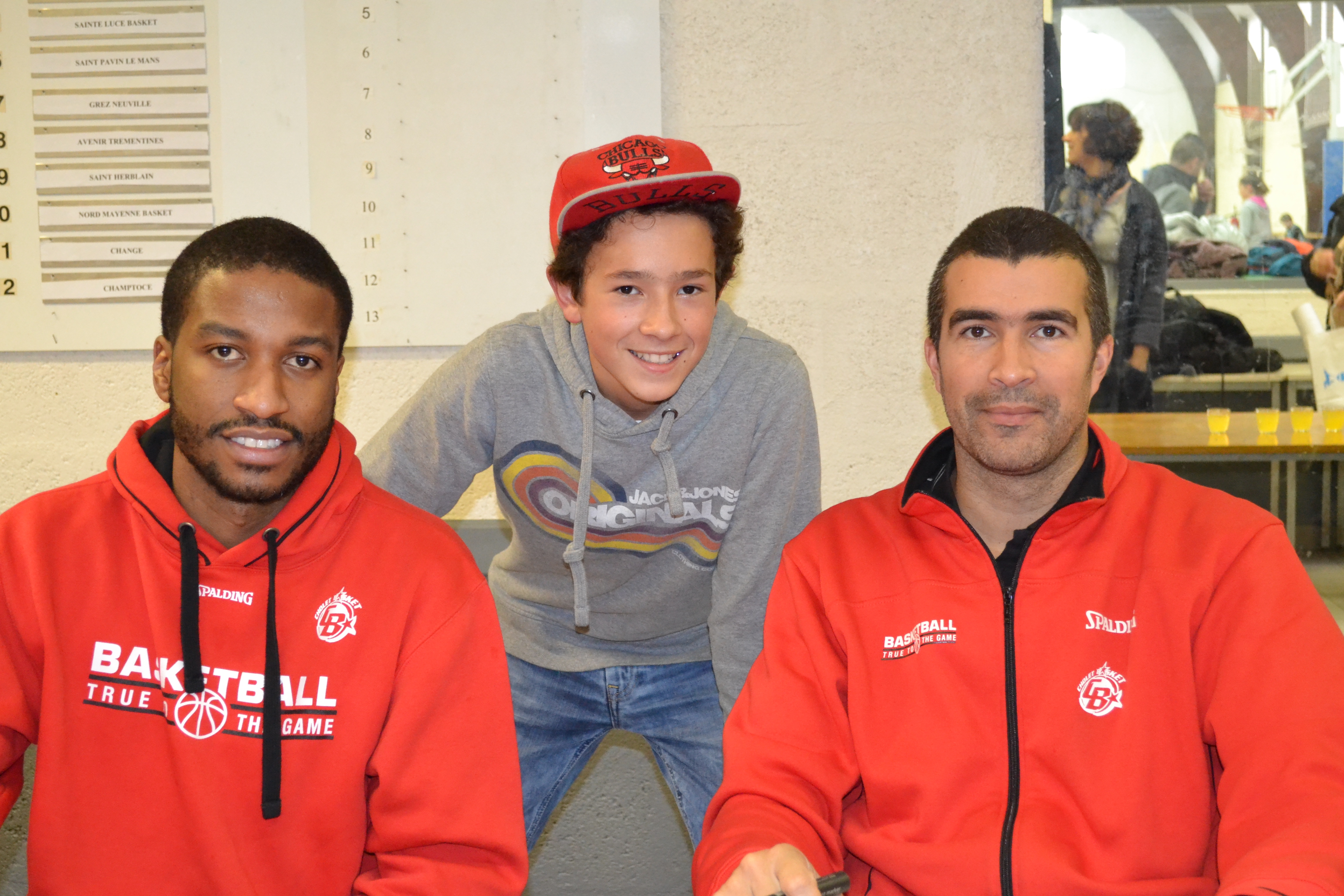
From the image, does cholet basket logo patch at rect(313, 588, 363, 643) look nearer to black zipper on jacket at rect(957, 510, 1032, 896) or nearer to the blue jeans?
the blue jeans

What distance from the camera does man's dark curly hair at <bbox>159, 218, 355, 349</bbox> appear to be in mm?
1390

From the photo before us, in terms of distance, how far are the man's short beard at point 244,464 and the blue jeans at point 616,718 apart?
0.66 meters

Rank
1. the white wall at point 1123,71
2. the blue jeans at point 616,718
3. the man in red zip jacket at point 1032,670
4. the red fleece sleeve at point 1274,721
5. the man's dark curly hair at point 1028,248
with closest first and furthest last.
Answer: the red fleece sleeve at point 1274,721 < the man in red zip jacket at point 1032,670 < the man's dark curly hair at point 1028,248 < the blue jeans at point 616,718 < the white wall at point 1123,71

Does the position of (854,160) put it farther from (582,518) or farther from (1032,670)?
(1032,670)

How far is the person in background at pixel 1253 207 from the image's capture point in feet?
7.64

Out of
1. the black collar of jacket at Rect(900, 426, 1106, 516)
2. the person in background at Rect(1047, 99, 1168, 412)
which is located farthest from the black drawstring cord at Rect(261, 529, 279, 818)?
the person in background at Rect(1047, 99, 1168, 412)

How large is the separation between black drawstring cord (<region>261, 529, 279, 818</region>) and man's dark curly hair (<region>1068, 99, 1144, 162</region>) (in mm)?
1855

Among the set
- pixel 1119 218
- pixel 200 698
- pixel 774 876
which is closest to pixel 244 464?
pixel 200 698

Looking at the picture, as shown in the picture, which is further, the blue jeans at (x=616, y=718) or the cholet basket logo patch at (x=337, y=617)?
the blue jeans at (x=616, y=718)

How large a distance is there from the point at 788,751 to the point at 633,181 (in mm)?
853

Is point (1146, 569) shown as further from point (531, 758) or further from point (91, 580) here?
point (91, 580)

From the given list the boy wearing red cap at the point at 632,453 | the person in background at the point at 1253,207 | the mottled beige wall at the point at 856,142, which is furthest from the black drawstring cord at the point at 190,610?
the person in background at the point at 1253,207

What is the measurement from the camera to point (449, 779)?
130 cm

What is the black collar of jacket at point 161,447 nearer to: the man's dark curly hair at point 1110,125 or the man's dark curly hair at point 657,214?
the man's dark curly hair at point 657,214
